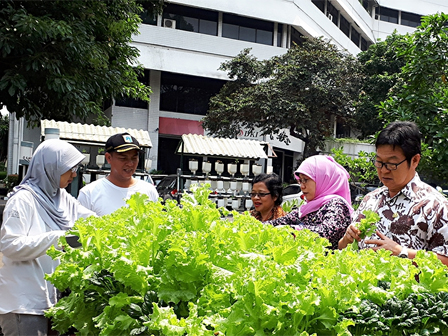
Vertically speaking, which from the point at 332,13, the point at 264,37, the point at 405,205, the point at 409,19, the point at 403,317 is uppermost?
the point at 409,19

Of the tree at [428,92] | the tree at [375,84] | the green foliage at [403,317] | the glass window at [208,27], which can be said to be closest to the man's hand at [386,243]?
the green foliage at [403,317]

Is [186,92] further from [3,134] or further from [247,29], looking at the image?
[3,134]

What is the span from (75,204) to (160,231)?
1.34 m

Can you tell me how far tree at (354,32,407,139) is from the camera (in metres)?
24.6

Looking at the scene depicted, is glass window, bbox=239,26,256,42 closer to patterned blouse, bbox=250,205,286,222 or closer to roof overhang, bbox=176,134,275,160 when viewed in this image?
roof overhang, bbox=176,134,275,160

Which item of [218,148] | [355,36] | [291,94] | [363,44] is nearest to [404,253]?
[218,148]

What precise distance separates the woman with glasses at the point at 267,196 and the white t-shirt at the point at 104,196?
866 millimetres

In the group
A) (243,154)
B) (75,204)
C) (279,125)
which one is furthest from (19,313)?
(279,125)

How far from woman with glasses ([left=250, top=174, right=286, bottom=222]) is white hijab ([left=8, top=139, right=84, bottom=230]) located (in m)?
1.66

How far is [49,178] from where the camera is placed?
275cm

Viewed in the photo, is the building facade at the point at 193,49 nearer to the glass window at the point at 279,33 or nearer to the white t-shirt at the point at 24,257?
the glass window at the point at 279,33

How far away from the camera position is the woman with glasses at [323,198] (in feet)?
10.1

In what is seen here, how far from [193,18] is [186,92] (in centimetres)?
378

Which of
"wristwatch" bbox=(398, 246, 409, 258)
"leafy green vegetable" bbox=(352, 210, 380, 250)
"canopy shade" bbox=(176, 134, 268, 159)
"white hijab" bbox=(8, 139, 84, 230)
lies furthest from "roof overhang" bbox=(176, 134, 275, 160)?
"wristwatch" bbox=(398, 246, 409, 258)
